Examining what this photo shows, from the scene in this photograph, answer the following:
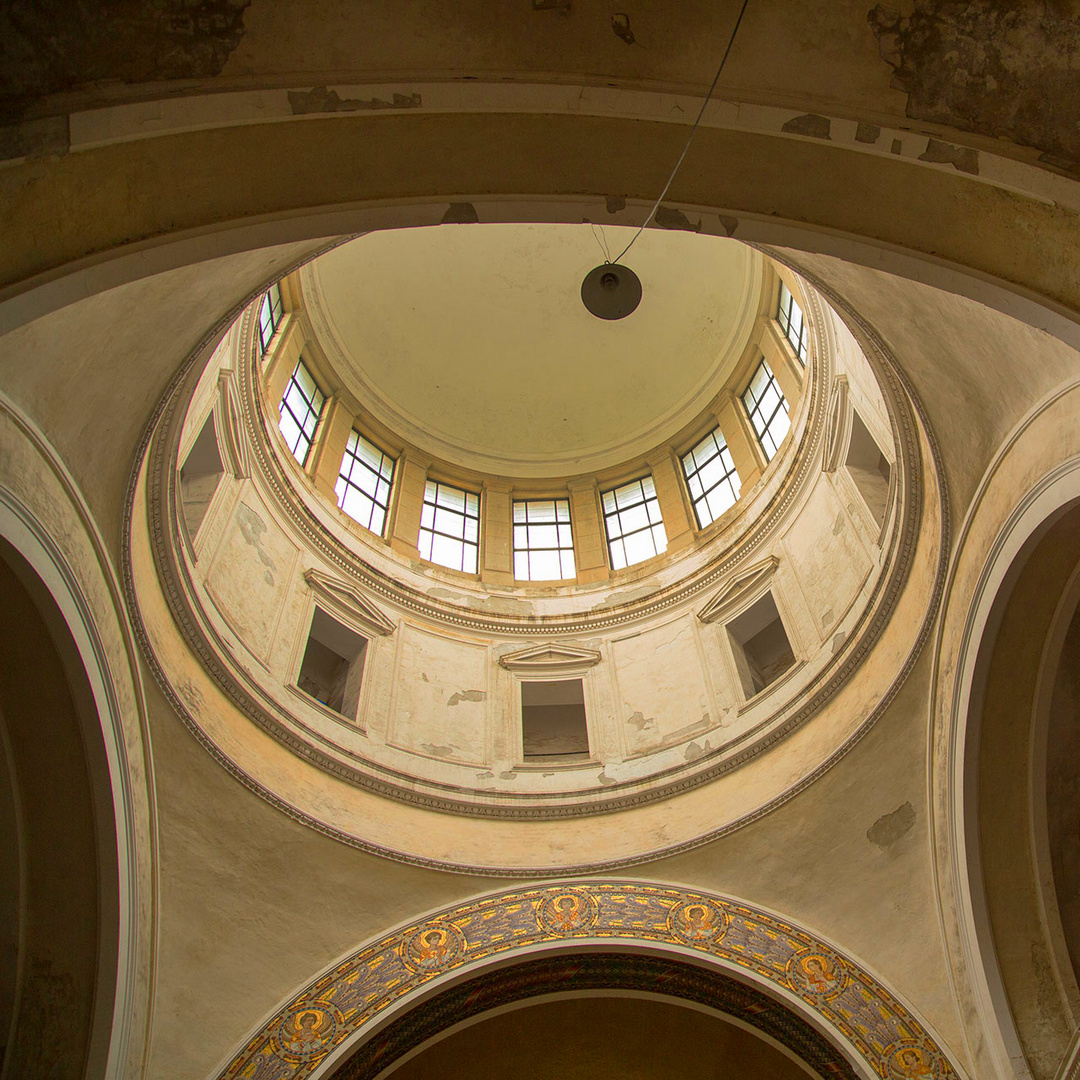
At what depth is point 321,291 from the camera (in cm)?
1478

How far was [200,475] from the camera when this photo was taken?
10016 millimetres

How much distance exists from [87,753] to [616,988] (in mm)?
4920

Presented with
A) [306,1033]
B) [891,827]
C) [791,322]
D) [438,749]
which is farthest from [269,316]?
[891,827]

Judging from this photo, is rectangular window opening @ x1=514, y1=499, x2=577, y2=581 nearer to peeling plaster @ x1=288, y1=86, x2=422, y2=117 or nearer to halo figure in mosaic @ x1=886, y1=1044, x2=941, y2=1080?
halo figure in mosaic @ x1=886, y1=1044, x2=941, y2=1080

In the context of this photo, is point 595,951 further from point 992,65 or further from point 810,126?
point 992,65

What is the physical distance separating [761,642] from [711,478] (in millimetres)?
3197

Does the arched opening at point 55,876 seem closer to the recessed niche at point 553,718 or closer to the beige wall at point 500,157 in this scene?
the beige wall at point 500,157

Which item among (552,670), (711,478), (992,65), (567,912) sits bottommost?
(567,912)

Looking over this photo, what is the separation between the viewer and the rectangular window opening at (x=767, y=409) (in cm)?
1293

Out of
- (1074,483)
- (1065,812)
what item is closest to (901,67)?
(1074,483)

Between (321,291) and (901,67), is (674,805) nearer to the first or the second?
(901,67)

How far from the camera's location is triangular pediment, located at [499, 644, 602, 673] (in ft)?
38.8

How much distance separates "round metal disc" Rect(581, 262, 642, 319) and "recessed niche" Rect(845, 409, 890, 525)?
Answer: 3.62 m

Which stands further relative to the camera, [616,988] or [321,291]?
[321,291]
